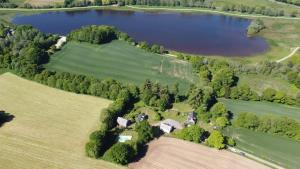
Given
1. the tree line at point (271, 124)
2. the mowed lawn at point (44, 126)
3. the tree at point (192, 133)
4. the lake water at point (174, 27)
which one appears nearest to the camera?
the mowed lawn at point (44, 126)

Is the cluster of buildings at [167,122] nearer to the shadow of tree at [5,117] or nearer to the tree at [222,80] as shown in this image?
the tree at [222,80]

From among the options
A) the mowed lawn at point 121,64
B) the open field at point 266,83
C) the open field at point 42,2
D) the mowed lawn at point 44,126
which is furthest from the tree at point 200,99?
the open field at point 42,2

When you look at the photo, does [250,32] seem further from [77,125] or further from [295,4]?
[77,125]

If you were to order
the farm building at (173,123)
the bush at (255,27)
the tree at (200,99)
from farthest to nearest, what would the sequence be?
1. the bush at (255,27)
2. the tree at (200,99)
3. the farm building at (173,123)

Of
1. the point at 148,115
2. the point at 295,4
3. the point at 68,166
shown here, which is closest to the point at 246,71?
the point at 148,115

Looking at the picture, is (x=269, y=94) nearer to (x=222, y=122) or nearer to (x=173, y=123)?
(x=222, y=122)

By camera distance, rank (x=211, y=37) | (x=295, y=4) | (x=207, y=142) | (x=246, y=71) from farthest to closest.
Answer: (x=295, y=4) < (x=211, y=37) < (x=246, y=71) < (x=207, y=142)

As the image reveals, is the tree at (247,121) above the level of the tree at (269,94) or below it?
below
